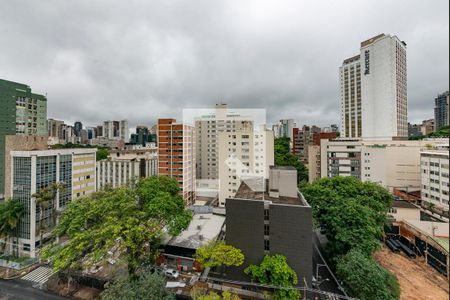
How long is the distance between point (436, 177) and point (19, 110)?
5336 centimetres

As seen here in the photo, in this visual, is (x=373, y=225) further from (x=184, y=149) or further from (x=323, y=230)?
(x=184, y=149)

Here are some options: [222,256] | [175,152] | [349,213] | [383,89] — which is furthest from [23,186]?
[383,89]

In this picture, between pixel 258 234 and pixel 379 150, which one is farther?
pixel 379 150

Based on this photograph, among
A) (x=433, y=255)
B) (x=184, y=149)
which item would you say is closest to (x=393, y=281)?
(x=433, y=255)

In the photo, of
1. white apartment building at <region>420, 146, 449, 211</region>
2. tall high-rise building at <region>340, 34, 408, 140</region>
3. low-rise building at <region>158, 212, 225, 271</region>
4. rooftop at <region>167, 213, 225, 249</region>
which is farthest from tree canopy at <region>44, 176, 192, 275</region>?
tall high-rise building at <region>340, 34, 408, 140</region>

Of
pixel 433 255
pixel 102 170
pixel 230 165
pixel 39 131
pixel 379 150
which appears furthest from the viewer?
pixel 39 131

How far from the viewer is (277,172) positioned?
13211mm

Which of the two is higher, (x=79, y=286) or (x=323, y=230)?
(x=323, y=230)

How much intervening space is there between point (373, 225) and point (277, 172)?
669 cm

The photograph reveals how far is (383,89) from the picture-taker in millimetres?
33062

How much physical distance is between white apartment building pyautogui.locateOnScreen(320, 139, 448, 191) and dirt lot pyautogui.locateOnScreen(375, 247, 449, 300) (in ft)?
32.2

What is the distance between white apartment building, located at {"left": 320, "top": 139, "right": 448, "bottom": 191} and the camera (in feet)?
72.0

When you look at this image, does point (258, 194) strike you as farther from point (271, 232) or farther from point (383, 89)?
point (383, 89)

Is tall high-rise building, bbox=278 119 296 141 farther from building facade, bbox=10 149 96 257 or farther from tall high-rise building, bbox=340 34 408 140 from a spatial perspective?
building facade, bbox=10 149 96 257
